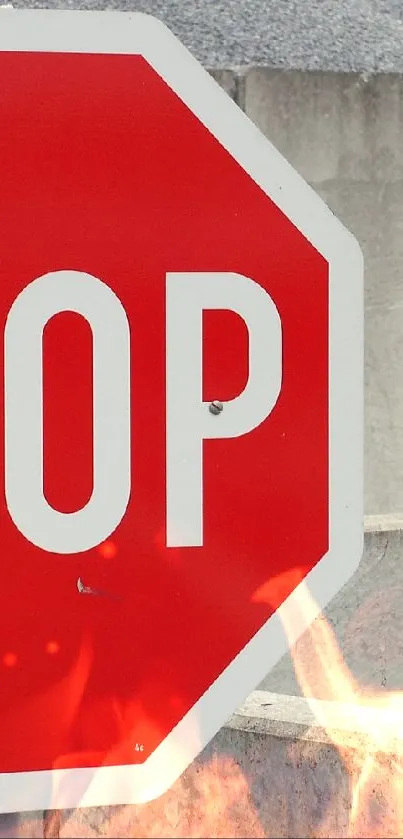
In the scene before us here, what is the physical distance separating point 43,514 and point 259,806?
1.53m

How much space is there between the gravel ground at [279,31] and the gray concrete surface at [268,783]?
153 inches

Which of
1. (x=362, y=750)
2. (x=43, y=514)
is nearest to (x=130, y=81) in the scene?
(x=43, y=514)

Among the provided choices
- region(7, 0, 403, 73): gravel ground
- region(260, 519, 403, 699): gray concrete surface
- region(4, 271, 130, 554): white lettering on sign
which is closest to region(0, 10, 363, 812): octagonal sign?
region(4, 271, 130, 554): white lettering on sign

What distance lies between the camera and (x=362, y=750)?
2.00 m

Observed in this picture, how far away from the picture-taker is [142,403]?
79cm

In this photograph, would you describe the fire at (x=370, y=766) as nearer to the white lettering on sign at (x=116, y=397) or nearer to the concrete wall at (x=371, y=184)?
the white lettering on sign at (x=116, y=397)

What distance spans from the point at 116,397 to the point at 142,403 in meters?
0.02

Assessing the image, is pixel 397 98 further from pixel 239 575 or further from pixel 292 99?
pixel 239 575

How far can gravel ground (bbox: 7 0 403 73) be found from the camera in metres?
5.63

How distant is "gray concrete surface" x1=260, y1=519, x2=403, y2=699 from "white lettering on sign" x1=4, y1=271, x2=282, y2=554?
2.72 m

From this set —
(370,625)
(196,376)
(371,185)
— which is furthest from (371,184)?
(196,376)

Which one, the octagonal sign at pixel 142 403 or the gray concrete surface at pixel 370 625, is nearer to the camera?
the octagonal sign at pixel 142 403

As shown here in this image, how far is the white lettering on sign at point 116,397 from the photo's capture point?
2.52 ft

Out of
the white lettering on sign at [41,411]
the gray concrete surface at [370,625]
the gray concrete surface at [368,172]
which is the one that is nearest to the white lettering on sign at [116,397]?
the white lettering on sign at [41,411]
